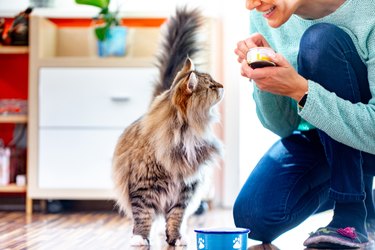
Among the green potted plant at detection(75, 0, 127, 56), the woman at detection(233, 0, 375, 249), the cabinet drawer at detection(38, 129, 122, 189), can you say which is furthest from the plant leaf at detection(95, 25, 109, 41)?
the woman at detection(233, 0, 375, 249)

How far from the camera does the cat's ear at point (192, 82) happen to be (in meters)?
1.98

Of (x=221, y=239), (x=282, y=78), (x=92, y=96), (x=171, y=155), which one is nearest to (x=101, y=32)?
(x=92, y=96)

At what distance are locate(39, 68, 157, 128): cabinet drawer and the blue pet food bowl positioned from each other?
1608 mm

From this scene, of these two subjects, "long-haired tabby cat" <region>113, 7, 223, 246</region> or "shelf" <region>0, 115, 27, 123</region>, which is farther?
"shelf" <region>0, 115, 27, 123</region>

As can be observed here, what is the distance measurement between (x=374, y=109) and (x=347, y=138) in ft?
0.31

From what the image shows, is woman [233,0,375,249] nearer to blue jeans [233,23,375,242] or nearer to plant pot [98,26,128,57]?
blue jeans [233,23,375,242]

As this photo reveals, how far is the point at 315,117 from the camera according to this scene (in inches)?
65.1

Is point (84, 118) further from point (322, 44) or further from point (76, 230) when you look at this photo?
point (322, 44)

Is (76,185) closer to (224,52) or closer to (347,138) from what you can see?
(224,52)

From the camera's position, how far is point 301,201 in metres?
1.99

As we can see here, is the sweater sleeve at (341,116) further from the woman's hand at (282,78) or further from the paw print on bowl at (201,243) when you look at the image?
the paw print on bowl at (201,243)

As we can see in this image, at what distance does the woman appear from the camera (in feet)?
5.46

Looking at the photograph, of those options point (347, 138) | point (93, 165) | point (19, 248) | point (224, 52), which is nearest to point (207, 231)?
point (347, 138)

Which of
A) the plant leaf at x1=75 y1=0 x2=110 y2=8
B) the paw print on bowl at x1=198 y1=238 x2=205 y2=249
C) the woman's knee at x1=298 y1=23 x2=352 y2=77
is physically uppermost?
the plant leaf at x1=75 y1=0 x2=110 y2=8
